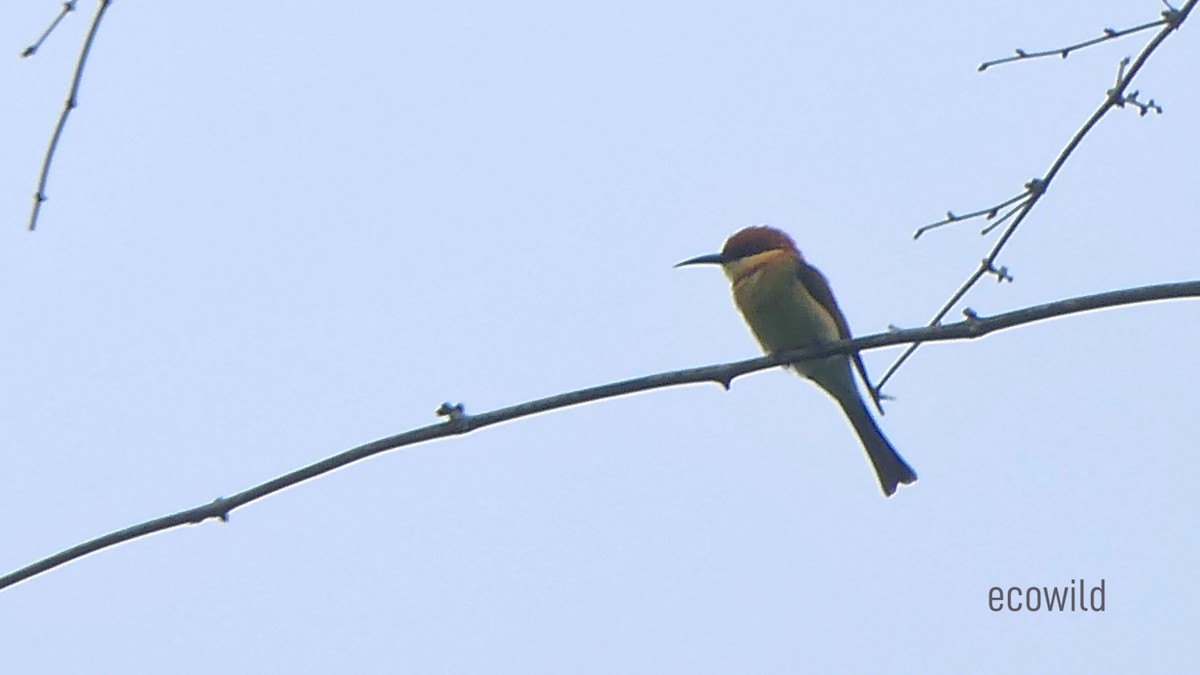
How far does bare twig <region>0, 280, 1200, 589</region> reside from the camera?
2.17m

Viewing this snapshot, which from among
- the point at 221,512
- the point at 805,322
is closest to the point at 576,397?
the point at 221,512

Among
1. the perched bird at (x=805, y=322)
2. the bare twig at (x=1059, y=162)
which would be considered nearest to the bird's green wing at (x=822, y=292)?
the perched bird at (x=805, y=322)

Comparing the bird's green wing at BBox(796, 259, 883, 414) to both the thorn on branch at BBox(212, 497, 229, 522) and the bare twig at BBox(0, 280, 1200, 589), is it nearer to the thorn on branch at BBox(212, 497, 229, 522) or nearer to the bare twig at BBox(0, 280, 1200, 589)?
the bare twig at BBox(0, 280, 1200, 589)

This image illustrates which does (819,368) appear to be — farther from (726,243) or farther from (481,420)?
(481,420)

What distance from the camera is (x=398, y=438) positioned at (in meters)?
2.31

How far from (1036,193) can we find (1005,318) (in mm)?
638

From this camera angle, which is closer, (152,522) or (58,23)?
(152,522)

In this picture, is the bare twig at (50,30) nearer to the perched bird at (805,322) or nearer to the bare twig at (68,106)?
the bare twig at (68,106)

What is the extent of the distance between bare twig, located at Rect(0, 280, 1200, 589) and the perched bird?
2.16 m

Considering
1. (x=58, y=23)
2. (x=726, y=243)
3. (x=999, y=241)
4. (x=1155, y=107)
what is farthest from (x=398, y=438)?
(x=726, y=243)

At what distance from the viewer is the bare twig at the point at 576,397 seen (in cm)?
217

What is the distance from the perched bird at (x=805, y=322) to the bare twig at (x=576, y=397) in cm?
216

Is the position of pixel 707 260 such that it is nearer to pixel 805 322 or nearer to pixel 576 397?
pixel 805 322

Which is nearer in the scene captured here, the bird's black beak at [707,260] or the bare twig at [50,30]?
the bare twig at [50,30]
